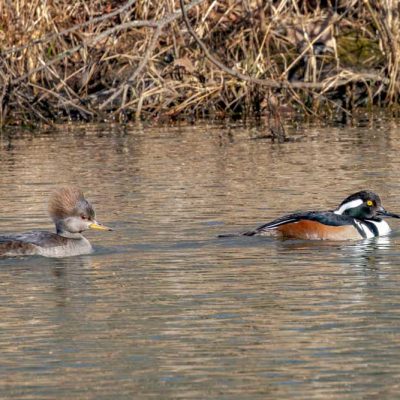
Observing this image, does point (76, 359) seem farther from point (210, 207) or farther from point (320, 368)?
point (210, 207)

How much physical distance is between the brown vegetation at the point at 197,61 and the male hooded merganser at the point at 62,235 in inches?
345

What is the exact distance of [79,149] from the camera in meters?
17.8

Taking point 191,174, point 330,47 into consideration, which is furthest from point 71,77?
point 191,174

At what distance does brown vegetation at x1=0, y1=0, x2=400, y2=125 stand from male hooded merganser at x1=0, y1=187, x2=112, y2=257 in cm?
875

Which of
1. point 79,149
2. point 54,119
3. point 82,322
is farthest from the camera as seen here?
point 54,119

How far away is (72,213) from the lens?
1129 cm

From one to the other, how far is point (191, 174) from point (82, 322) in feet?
23.6

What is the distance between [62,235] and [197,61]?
10.4 metres

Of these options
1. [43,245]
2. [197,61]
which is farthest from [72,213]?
[197,61]

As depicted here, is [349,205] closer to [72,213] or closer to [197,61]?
[72,213]

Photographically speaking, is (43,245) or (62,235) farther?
(62,235)

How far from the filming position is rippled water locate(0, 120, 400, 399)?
6852 millimetres

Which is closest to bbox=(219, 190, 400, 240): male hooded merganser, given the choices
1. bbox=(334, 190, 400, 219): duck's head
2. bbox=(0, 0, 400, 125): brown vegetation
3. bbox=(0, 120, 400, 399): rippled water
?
bbox=(334, 190, 400, 219): duck's head

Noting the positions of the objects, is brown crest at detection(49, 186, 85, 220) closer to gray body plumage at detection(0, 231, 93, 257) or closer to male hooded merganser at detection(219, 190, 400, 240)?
gray body plumage at detection(0, 231, 93, 257)
